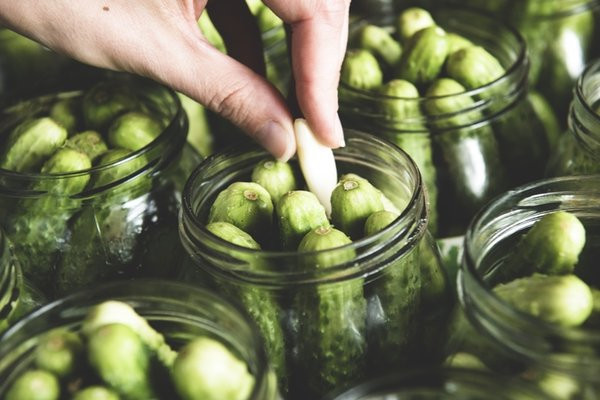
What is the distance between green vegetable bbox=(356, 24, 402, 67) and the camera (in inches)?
49.7

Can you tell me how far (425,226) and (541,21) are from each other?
626 mm

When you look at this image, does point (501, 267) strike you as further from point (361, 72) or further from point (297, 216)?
point (361, 72)

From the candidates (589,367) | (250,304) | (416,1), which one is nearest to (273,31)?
(416,1)

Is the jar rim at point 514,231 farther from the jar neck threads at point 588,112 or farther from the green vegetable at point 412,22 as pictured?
the green vegetable at point 412,22

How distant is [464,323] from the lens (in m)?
0.80

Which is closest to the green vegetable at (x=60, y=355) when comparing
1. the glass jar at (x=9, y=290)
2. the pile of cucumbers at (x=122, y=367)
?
the pile of cucumbers at (x=122, y=367)

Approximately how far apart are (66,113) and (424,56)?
53 centimetres

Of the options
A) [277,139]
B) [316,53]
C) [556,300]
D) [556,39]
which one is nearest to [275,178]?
[277,139]

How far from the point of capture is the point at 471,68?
114 centimetres

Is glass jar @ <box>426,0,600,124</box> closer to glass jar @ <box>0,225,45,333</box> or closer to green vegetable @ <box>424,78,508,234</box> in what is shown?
green vegetable @ <box>424,78,508,234</box>

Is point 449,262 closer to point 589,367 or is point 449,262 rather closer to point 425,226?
point 425,226

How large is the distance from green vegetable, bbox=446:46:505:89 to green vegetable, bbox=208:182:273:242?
1.24 ft

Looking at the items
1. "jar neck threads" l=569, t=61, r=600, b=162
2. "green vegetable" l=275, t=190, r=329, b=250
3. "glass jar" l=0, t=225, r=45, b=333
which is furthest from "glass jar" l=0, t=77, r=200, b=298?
"jar neck threads" l=569, t=61, r=600, b=162

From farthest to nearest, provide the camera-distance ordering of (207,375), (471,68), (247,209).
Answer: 1. (471,68)
2. (247,209)
3. (207,375)
